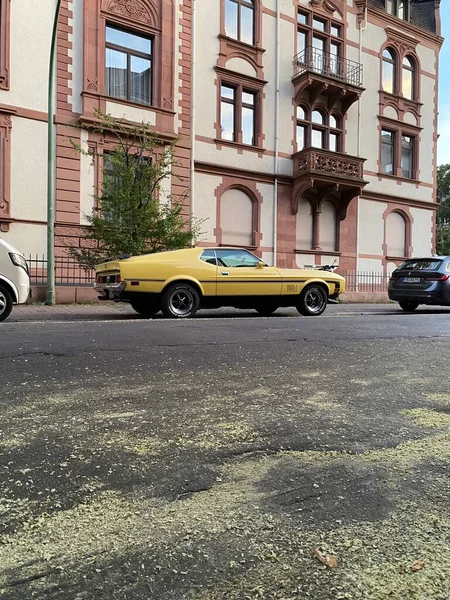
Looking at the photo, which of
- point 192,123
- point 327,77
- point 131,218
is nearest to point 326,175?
point 327,77

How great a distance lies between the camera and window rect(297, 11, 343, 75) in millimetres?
22234

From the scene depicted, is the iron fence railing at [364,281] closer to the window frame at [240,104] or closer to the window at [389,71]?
the window frame at [240,104]

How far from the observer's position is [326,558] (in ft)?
4.98

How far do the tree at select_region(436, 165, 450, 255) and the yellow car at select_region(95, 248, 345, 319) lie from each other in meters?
47.7

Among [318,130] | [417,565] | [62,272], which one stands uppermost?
[318,130]

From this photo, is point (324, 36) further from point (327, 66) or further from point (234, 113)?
point (234, 113)

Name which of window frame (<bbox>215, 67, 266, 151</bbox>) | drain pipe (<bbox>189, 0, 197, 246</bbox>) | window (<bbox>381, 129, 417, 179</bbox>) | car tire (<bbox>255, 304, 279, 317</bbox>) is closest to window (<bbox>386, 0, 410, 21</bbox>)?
window (<bbox>381, 129, 417, 179</bbox>)

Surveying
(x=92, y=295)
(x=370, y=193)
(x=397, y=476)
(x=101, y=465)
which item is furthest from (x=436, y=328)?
(x=370, y=193)

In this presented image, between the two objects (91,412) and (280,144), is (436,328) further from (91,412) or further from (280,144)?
(280,144)

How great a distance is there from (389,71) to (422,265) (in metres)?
16.5

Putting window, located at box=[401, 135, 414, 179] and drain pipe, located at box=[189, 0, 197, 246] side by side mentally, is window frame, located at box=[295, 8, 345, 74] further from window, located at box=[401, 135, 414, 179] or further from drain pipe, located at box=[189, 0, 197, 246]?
window, located at box=[401, 135, 414, 179]

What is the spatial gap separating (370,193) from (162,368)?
2190 centimetres

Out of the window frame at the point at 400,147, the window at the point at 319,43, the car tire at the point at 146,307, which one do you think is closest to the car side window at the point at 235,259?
the car tire at the point at 146,307

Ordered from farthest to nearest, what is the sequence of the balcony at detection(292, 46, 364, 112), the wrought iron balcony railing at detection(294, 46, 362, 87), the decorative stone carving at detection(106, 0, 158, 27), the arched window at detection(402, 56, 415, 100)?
the arched window at detection(402, 56, 415, 100) → the wrought iron balcony railing at detection(294, 46, 362, 87) → the balcony at detection(292, 46, 364, 112) → the decorative stone carving at detection(106, 0, 158, 27)
